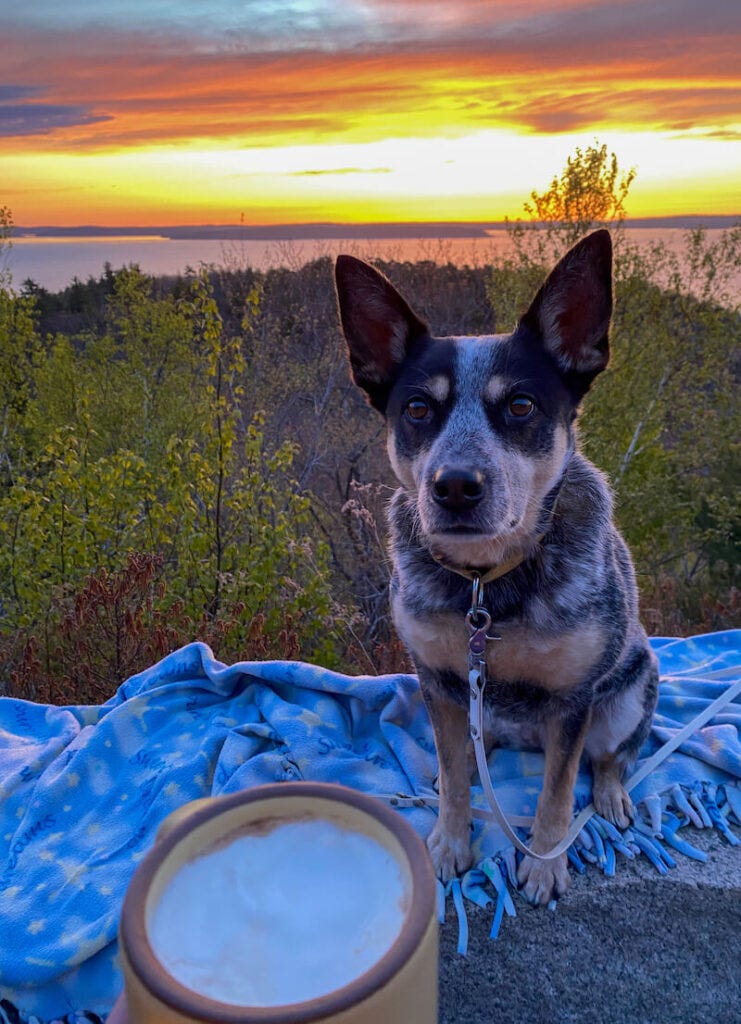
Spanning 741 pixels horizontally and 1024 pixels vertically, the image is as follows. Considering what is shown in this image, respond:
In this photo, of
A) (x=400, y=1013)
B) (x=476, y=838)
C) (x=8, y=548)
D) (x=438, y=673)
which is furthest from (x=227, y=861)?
(x=8, y=548)

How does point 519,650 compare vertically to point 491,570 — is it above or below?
below

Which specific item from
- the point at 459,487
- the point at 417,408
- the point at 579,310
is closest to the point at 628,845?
the point at 459,487

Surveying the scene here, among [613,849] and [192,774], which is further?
[192,774]

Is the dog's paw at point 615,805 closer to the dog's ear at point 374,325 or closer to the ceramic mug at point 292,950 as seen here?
the dog's ear at point 374,325

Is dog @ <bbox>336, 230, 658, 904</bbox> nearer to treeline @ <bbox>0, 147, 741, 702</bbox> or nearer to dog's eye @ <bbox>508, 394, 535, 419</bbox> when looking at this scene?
dog's eye @ <bbox>508, 394, 535, 419</bbox>

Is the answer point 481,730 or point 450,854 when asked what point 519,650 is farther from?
point 450,854

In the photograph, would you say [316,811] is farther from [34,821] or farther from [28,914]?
[34,821]

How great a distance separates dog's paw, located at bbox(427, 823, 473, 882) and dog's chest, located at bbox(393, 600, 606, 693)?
0.59 meters

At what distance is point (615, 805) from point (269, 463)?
10.6 ft

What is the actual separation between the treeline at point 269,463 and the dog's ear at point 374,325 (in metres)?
1.94

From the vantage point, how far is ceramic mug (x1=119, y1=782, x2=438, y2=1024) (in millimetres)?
616

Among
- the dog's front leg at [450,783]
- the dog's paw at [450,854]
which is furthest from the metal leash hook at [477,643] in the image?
the dog's paw at [450,854]

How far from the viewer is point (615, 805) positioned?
2.67 metres

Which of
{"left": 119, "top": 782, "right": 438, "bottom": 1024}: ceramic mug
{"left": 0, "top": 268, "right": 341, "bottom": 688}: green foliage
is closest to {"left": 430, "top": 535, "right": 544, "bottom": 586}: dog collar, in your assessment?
{"left": 119, "top": 782, "right": 438, "bottom": 1024}: ceramic mug
